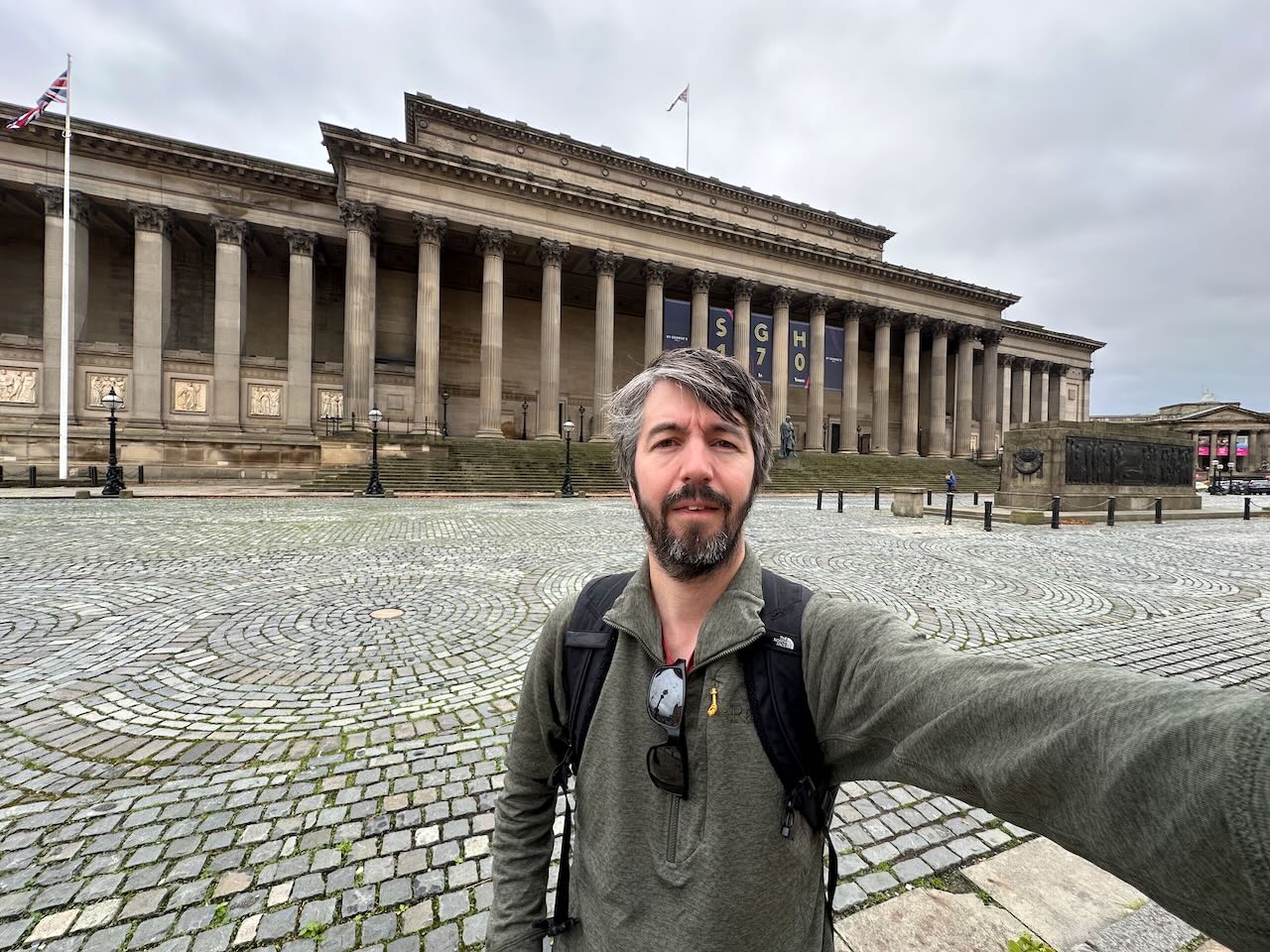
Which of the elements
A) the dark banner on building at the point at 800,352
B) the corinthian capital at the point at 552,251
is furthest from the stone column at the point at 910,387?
the corinthian capital at the point at 552,251

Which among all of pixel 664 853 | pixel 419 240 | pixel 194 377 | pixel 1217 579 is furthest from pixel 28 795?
pixel 194 377

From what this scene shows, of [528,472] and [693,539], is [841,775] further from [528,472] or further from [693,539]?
[528,472]

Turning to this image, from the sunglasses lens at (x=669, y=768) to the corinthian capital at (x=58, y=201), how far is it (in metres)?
36.0

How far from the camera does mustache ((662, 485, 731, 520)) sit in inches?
53.6

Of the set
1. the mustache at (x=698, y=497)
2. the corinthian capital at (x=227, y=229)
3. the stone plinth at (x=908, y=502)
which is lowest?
the stone plinth at (x=908, y=502)

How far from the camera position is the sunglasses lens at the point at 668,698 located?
3.97 ft

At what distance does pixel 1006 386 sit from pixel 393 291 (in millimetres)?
57676

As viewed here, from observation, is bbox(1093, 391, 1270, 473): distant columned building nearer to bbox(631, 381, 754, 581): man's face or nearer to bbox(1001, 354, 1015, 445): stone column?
bbox(1001, 354, 1015, 445): stone column

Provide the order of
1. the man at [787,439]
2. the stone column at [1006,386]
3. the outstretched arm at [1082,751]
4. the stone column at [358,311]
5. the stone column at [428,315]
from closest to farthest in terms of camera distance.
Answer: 1. the outstretched arm at [1082,751]
2. the stone column at [358,311]
3. the stone column at [428,315]
4. the man at [787,439]
5. the stone column at [1006,386]

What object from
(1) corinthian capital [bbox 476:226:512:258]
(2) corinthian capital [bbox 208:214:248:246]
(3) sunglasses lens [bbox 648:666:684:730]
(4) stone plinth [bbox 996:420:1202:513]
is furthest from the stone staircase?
(3) sunglasses lens [bbox 648:666:684:730]

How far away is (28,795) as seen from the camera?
8.68 feet

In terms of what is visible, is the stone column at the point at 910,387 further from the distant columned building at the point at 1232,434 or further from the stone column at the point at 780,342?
the distant columned building at the point at 1232,434

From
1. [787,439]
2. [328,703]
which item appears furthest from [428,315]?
[328,703]

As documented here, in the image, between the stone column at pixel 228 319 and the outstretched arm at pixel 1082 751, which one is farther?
the stone column at pixel 228 319
